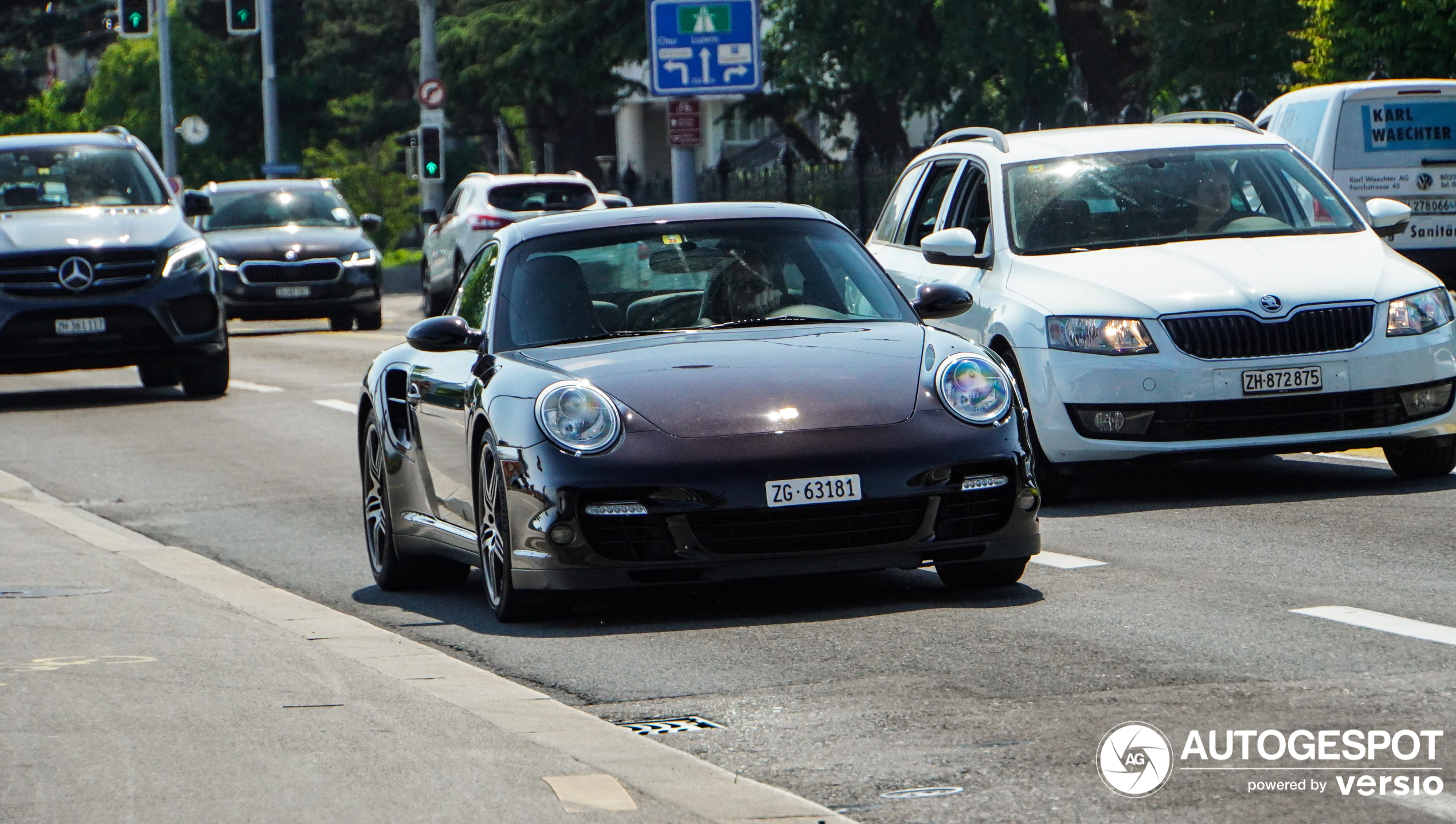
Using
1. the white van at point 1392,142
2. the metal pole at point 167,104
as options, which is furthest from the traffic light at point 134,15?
the white van at point 1392,142

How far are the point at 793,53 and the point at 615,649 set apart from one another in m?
30.9

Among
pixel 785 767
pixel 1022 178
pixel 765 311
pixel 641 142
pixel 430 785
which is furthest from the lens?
pixel 641 142

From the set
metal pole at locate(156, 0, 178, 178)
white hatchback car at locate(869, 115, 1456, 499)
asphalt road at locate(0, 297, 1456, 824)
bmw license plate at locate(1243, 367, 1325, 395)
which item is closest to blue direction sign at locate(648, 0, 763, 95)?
asphalt road at locate(0, 297, 1456, 824)

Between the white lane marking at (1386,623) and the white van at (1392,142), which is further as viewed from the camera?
the white van at (1392,142)

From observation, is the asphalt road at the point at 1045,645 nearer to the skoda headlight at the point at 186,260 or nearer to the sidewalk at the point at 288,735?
the sidewalk at the point at 288,735

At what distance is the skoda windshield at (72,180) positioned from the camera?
1984cm

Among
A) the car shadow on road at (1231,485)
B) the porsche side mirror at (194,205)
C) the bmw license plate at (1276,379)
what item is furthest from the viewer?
the porsche side mirror at (194,205)

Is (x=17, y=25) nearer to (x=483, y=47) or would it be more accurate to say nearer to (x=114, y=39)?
(x=114, y=39)

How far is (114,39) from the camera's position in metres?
87.7

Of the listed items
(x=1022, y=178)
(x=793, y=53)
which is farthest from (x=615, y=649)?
(x=793, y=53)

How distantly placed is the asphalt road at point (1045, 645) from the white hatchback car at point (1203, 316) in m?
0.32

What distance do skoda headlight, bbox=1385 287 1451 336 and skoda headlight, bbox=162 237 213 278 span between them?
1135 centimetres

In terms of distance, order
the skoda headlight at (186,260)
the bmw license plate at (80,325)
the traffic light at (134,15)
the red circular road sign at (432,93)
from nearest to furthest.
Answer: the bmw license plate at (80,325)
the skoda headlight at (186,260)
the traffic light at (134,15)
the red circular road sign at (432,93)

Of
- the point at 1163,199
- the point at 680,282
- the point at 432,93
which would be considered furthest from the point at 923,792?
the point at 432,93
